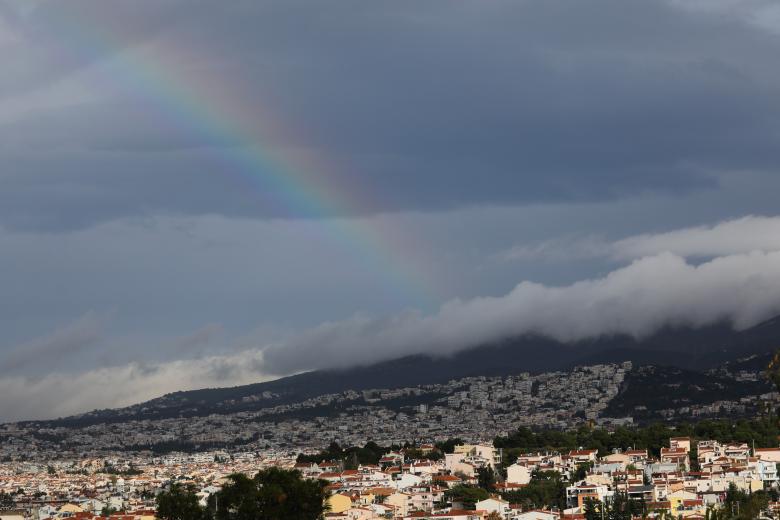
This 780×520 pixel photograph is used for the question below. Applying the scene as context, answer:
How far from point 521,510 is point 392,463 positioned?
39.8 metres

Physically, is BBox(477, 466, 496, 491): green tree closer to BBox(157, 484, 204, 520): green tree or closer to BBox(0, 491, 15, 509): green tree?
BBox(157, 484, 204, 520): green tree

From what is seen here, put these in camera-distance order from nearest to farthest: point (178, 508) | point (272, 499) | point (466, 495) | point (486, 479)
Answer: point (272, 499)
point (178, 508)
point (466, 495)
point (486, 479)

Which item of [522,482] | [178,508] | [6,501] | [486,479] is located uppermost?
[6,501]

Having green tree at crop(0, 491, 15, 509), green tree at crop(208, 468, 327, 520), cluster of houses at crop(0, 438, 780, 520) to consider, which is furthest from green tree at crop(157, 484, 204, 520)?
green tree at crop(0, 491, 15, 509)

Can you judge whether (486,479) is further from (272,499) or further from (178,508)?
(272,499)

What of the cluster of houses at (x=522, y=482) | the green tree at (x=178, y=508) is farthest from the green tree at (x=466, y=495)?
the green tree at (x=178, y=508)

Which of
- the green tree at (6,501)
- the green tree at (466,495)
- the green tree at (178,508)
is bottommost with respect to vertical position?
the green tree at (466,495)

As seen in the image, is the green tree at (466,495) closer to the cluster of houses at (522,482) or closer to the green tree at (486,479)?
the cluster of houses at (522,482)

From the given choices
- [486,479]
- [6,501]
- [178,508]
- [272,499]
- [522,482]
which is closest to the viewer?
[272,499]

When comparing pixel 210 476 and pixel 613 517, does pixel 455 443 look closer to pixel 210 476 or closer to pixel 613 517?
pixel 210 476

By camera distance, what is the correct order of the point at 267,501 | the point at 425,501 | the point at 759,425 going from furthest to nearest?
the point at 759,425 → the point at 425,501 → the point at 267,501

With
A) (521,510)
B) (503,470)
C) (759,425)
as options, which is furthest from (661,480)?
(759,425)

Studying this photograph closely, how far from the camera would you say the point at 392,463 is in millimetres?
138875

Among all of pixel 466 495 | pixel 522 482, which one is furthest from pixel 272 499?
pixel 522 482
